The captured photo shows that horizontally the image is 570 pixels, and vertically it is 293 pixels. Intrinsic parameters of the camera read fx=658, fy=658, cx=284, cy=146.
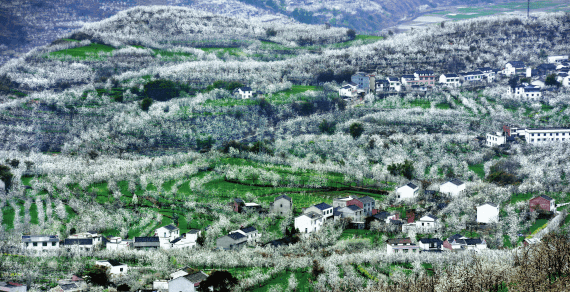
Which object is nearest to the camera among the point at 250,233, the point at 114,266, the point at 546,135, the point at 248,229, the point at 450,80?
the point at 114,266

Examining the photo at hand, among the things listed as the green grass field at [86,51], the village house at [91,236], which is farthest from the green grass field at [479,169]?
the green grass field at [86,51]

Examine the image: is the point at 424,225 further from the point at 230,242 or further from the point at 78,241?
the point at 78,241

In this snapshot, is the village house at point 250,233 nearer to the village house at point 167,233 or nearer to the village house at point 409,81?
the village house at point 167,233

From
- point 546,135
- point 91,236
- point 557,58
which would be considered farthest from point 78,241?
point 557,58

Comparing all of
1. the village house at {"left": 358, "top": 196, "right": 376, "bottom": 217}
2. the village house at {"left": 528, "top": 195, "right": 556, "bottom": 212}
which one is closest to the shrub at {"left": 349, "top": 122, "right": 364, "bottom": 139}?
the village house at {"left": 358, "top": 196, "right": 376, "bottom": 217}

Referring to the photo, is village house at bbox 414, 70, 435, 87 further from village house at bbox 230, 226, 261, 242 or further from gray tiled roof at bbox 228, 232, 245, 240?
gray tiled roof at bbox 228, 232, 245, 240

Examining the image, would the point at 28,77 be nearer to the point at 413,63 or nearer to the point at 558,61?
the point at 413,63
